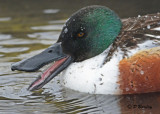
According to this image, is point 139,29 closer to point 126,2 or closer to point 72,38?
point 72,38

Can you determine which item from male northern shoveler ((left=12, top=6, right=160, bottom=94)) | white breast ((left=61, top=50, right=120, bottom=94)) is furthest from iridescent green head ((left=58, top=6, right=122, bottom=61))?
white breast ((left=61, top=50, right=120, bottom=94))

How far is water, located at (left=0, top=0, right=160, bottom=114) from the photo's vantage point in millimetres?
5355

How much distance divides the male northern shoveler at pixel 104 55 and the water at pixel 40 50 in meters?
0.16

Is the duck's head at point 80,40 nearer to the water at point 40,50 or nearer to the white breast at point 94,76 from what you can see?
the white breast at point 94,76

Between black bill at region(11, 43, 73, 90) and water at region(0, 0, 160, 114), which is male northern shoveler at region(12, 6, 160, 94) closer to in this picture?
black bill at region(11, 43, 73, 90)

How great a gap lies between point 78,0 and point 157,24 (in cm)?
542

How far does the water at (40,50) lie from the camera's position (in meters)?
5.36

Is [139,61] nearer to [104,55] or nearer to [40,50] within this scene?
[104,55]

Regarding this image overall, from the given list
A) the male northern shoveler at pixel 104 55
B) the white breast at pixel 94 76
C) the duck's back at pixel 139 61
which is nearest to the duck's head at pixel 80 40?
the male northern shoveler at pixel 104 55

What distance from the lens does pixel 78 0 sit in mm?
11109

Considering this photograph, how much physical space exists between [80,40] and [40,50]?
81.7 inches

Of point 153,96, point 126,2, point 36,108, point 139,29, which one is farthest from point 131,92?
point 126,2

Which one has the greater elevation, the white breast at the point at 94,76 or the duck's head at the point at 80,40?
the duck's head at the point at 80,40

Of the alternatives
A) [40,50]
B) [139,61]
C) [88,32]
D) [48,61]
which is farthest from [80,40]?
[40,50]
